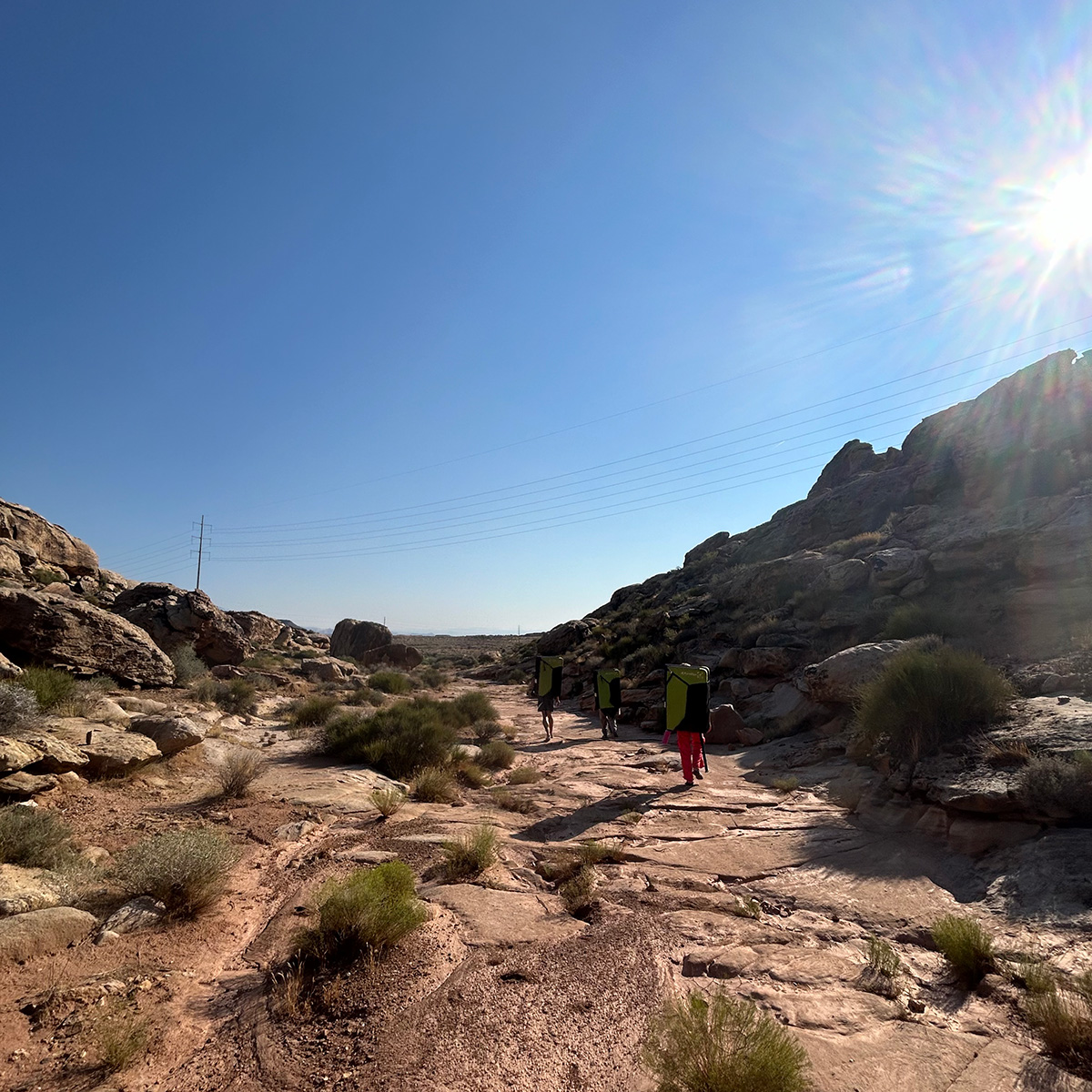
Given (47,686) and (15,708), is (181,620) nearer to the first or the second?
(47,686)

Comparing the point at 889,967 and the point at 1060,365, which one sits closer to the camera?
the point at 889,967

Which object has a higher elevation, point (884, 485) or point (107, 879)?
point (884, 485)

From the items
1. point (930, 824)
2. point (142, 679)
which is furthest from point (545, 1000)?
point (142, 679)

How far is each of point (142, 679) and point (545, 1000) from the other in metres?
13.0

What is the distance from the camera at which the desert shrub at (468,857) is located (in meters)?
5.68

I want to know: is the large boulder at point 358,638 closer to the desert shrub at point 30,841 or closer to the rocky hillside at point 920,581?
the rocky hillside at point 920,581

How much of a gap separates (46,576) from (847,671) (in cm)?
2228

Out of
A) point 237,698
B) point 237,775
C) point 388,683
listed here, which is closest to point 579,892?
point 237,775

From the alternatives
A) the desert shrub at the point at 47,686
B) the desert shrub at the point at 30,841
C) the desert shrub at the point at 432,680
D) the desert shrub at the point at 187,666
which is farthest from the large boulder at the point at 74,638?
the desert shrub at the point at 432,680

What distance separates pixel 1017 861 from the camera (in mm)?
5520

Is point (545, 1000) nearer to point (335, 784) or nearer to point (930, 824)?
point (930, 824)

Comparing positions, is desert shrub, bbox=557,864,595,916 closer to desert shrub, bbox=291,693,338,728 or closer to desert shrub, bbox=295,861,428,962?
desert shrub, bbox=295,861,428,962

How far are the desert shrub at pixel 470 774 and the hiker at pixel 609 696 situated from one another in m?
4.58

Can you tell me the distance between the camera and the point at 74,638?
38.6 feet
